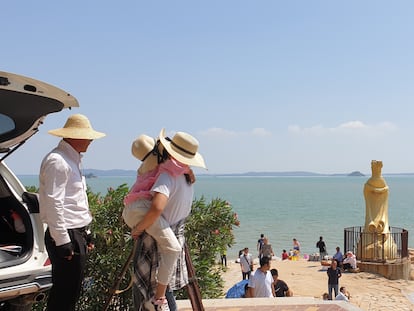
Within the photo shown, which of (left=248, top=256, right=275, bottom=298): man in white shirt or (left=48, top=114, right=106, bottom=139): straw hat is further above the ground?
(left=48, top=114, right=106, bottom=139): straw hat

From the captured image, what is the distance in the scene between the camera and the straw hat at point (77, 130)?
156 inches

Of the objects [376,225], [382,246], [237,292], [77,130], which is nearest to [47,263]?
[77,130]

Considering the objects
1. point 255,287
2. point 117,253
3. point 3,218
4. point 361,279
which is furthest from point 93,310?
point 361,279

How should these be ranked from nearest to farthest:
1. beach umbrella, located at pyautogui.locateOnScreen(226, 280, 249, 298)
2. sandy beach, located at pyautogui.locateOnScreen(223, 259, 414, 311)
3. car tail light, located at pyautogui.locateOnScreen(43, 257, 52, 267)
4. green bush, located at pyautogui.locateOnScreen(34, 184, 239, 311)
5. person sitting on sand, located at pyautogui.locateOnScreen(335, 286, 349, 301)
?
car tail light, located at pyautogui.locateOnScreen(43, 257, 52, 267)
green bush, located at pyautogui.locateOnScreen(34, 184, 239, 311)
beach umbrella, located at pyautogui.locateOnScreen(226, 280, 249, 298)
person sitting on sand, located at pyautogui.locateOnScreen(335, 286, 349, 301)
sandy beach, located at pyautogui.locateOnScreen(223, 259, 414, 311)

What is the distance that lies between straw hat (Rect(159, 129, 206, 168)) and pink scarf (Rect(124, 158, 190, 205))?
57mm

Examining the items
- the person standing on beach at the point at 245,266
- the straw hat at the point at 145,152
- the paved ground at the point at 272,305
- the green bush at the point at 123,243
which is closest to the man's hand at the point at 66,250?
the straw hat at the point at 145,152

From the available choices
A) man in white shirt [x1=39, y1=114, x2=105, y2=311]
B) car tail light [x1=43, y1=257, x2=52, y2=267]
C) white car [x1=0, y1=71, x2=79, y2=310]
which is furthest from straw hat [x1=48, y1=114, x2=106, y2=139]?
car tail light [x1=43, y1=257, x2=52, y2=267]

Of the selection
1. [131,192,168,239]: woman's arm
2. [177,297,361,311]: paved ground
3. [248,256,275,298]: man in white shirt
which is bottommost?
[177,297,361,311]: paved ground

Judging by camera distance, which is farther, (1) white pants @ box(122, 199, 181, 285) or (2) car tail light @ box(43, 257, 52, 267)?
(2) car tail light @ box(43, 257, 52, 267)

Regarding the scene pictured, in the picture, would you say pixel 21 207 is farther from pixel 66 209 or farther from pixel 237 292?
pixel 237 292

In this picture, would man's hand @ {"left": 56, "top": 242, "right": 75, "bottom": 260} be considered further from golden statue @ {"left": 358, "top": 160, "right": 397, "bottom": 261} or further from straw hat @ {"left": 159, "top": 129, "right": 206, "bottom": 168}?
golden statue @ {"left": 358, "top": 160, "right": 397, "bottom": 261}

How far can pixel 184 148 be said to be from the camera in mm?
3834

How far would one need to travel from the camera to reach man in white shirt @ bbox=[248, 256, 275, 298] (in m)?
7.28

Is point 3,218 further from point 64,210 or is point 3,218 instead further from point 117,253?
point 117,253
